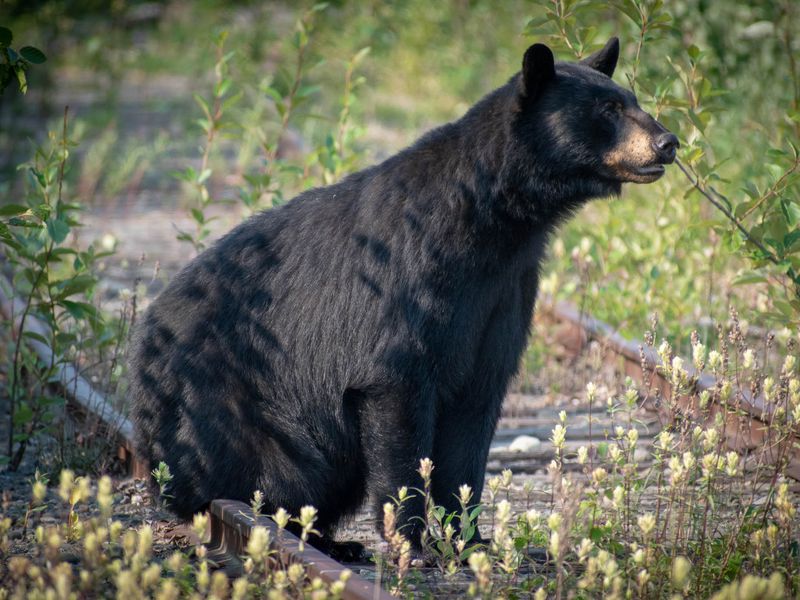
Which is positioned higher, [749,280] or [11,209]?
[749,280]

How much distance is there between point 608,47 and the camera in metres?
4.59

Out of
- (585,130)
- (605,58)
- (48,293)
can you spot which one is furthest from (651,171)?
(48,293)

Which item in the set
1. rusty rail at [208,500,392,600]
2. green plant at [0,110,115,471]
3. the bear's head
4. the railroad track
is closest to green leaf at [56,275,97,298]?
green plant at [0,110,115,471]

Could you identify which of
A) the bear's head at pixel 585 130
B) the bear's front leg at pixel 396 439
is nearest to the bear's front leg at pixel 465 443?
the bear's front leg at pixel 396 439

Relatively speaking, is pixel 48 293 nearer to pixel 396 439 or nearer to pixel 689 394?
pixel 396 439

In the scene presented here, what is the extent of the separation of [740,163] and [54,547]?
27.0 feet

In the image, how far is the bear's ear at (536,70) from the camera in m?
4.05

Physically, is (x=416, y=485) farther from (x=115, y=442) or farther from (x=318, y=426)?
(x=115, y=442)

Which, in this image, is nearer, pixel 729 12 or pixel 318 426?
pixel 318 426

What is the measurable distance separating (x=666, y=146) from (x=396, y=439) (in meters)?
1.45

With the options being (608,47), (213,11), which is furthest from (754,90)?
(213,11)

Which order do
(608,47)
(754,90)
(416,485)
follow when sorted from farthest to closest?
1. (754,90)
2. (608,47)
3. (416,485)

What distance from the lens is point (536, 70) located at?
412 centimetres

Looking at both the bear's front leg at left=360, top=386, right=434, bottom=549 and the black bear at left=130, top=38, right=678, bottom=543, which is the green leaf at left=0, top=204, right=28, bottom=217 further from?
the bear's front leg at left=360, top=386, right=434, bottom=549
